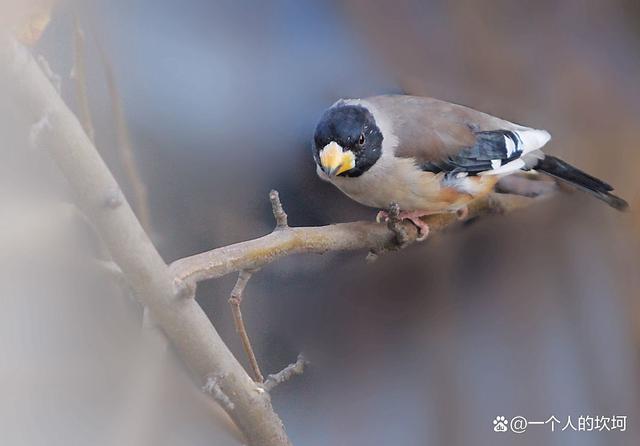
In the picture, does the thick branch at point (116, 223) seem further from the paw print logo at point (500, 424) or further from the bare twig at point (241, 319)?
the paw print logo at point (500, 424)

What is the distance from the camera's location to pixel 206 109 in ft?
2.92

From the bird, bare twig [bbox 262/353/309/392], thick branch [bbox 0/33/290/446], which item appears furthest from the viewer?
the bird

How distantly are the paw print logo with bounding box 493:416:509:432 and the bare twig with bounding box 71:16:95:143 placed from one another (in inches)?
26.9

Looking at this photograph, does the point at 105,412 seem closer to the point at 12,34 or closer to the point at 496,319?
the point at 12,34

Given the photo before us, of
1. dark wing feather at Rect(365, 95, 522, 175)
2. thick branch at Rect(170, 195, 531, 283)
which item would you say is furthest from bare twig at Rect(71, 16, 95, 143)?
dark wing feather at Rect(365, 95, 522, 175)

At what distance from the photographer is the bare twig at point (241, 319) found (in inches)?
34.1

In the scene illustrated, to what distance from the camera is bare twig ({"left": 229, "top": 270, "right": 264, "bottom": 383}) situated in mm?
866

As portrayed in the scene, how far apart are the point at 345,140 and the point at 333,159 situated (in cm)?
4

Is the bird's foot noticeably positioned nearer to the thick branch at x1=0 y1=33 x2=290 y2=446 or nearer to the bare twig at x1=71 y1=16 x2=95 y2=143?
the thick branch at x1=0 y1=33 x2=290 y2=446

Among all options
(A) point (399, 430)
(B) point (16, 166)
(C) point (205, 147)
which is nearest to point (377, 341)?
(A) point (399, 430)

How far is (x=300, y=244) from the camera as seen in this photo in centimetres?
90

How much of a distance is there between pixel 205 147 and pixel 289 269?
189 mm

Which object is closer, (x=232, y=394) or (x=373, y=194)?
(x=232, y=394)

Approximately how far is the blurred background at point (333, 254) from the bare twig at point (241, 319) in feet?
0.04
